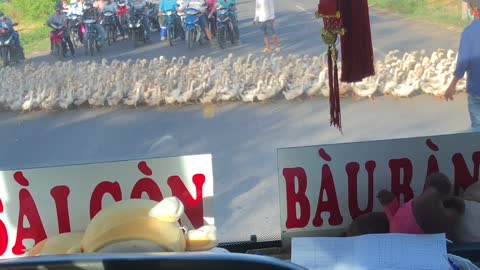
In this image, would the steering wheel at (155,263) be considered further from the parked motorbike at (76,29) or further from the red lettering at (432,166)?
the red lettering at (432,166)

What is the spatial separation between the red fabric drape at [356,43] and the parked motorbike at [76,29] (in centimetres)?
65

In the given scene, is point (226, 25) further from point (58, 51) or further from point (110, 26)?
point (58, 51)

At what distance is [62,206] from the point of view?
181 cm

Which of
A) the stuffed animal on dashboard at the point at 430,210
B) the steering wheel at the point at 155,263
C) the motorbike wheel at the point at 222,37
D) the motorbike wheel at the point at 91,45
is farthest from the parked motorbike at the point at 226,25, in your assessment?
the steering wheel at the point at 155,263

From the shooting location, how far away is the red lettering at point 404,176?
1.91m

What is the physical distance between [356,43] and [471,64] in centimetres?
48

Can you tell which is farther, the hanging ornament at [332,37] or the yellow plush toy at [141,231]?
the hanging ornament at [332,37]

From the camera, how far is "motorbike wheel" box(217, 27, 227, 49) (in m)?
1.90

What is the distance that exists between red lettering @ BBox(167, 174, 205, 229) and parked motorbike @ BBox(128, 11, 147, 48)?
0.38 m

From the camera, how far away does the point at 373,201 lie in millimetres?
1940

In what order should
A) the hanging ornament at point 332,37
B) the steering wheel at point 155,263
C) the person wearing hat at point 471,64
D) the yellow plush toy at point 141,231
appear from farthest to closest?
1. the person wearing hat at point 471,64
2. the hanging ornament at point 332,37
3. the yellow plush toy at point 141,231
4. the steering wheel at point 155,263

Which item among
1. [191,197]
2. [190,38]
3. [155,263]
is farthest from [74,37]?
[155,263]

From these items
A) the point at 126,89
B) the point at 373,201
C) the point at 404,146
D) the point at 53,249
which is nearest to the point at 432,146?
the point at 404,146

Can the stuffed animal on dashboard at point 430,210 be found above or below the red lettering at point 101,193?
below
